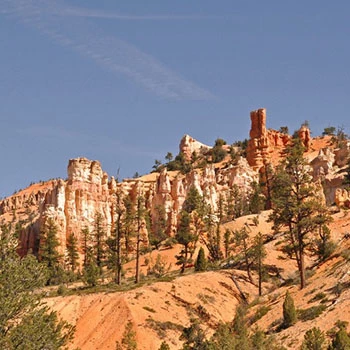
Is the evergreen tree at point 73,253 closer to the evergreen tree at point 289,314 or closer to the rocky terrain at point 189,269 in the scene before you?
the rocky terrain at point 189,269

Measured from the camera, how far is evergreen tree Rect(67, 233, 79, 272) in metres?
85.5

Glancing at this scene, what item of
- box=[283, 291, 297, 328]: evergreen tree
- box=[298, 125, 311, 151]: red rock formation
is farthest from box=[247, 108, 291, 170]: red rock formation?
box=[283, 291, 297, 328]: evergreen tree

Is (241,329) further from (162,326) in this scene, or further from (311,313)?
(162,326)

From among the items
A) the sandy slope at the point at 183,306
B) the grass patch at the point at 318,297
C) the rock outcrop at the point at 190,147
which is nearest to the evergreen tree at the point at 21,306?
the sandy slope at the point at 183,306

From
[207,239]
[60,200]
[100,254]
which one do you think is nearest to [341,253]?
[207,239]

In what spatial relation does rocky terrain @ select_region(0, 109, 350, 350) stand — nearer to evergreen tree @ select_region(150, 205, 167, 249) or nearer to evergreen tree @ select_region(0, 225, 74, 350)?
evergreen tree @ select_region(150, 205, 167, 249)

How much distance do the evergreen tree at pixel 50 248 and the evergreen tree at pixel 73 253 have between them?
5.38 feet

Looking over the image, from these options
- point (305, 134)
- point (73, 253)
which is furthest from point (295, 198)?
point (305, 134)

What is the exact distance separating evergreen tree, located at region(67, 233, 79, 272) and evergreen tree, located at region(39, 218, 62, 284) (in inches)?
64.6

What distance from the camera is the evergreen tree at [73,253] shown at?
280 ft

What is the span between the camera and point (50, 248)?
85500 millimetres

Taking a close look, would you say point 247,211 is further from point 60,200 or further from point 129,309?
point 129,309

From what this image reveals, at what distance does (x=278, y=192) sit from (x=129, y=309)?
53.7ft

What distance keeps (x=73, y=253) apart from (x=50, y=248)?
350cm
